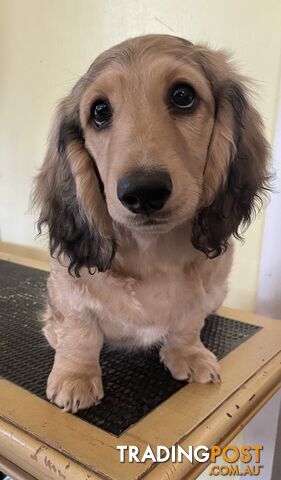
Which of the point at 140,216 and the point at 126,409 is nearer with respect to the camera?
the point at 140,216

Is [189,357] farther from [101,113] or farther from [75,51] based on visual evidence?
[75,51]

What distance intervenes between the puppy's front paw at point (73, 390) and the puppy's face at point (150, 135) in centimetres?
32

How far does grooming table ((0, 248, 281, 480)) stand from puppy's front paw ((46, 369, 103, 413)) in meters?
0.01

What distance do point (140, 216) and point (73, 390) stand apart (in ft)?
1.18

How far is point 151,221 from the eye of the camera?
68cm

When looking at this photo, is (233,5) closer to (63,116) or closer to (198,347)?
(63,116)

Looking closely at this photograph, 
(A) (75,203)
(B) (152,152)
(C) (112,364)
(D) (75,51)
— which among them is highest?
(D) (75,51)

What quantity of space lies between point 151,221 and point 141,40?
1.16 feet

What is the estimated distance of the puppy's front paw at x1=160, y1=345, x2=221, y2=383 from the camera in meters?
0.89

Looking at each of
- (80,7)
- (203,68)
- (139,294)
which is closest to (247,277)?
(139,294)

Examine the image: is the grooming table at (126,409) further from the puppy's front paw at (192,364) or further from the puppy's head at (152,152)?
the puppy's head at (152,152)

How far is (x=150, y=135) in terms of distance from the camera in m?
0.68

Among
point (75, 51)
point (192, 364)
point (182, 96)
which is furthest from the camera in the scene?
point (75, 51)

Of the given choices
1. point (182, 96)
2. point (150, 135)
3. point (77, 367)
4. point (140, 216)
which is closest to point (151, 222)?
point (140, 216)
